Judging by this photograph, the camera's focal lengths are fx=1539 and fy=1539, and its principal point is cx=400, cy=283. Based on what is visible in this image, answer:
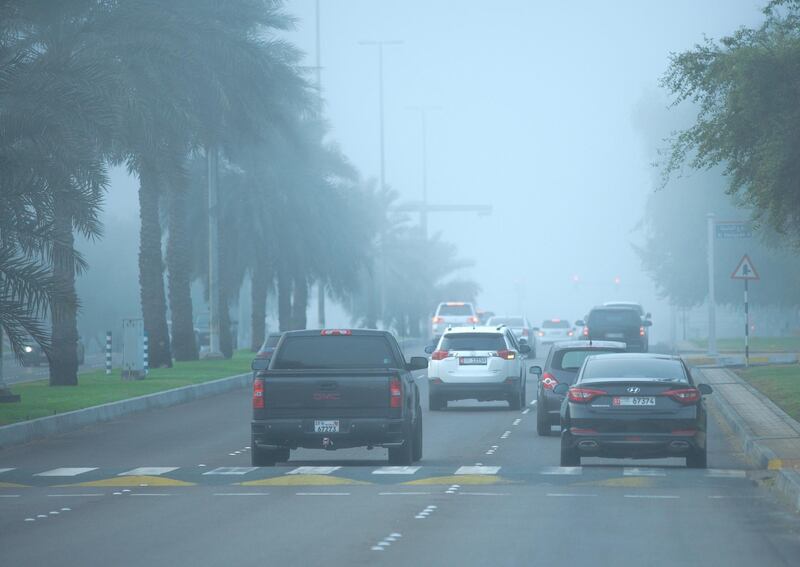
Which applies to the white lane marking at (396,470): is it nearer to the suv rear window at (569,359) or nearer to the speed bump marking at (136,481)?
the speed bump marking at (136,481)

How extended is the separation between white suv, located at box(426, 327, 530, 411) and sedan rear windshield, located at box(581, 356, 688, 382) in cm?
1289

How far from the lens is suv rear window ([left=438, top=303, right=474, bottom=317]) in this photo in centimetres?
7369

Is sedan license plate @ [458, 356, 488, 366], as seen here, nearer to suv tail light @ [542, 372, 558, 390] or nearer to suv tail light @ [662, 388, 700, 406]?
suv tail light @ [542, 372, 558, 390]

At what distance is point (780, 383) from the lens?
35.3 m

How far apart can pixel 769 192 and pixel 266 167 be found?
3581cm

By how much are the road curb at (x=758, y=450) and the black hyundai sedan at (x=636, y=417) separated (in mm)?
1031

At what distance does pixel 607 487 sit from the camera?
663 inches

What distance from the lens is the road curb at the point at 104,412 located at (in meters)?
24.4

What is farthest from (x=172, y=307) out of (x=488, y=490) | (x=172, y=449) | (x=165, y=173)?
(x=488, y=490)

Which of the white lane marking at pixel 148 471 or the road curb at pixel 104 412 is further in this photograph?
the road curb at pixel 104 412

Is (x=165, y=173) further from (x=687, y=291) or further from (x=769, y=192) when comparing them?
(x=687, y=291)

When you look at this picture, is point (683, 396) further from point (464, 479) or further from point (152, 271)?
point (152, 271)

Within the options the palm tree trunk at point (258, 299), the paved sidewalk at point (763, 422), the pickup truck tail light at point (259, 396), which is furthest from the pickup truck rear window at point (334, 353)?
the palm tree trunk at point (258, 299)

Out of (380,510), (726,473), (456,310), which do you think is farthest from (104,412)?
(456,310)
